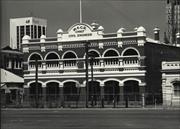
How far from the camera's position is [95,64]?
139 feet

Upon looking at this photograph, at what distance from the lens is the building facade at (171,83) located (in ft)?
112

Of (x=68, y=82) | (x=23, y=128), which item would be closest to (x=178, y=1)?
(x=23, y=128)

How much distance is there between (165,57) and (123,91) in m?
Answer: 5.52

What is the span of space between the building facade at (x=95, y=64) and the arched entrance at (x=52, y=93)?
104 millimetres

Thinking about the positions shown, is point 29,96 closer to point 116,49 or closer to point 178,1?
point 116,49

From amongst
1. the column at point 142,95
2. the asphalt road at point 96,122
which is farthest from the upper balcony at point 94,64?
the asphalt road at point 96,122

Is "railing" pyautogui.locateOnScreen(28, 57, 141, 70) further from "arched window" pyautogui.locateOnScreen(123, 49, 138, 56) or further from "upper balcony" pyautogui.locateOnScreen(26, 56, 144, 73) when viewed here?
"arched window" pyautogui.locateOnScreen(123, 49, 138, 56)

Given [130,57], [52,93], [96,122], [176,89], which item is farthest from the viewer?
[52,93]

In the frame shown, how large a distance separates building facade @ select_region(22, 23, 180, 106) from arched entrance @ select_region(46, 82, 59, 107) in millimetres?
104

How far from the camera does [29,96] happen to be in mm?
36250

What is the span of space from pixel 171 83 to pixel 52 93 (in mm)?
13784

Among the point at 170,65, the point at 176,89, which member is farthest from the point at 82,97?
the point at 176,89

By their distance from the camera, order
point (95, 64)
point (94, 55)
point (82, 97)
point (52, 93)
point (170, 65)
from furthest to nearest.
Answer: point (52, 93), point (94, 55), point (95, 64), point (82, 97), point (170, 65)

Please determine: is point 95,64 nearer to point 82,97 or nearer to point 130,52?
point 130,52
